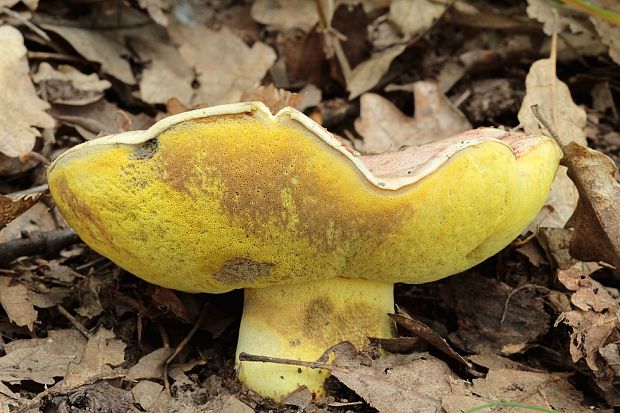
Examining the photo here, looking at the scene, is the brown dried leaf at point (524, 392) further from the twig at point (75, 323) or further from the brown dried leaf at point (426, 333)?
the twig at point (75, 323)

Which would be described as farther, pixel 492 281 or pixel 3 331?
pixel 492 281

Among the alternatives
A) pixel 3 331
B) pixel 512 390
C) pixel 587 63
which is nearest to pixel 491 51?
pixel 587 63

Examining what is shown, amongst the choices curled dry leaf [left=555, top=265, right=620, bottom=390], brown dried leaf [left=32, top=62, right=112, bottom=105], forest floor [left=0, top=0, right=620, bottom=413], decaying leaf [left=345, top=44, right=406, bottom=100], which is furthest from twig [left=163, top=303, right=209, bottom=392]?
decaying leaf [left=345, top=44, right=406, bottom=100]

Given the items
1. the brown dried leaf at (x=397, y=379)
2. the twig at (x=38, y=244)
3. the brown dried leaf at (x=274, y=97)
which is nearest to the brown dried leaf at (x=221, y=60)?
the brown dried leaf at (x=274, y=97)

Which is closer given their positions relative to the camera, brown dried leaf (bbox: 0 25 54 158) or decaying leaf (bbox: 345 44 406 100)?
brown dried leaf (bbox: 0 25 54 158)

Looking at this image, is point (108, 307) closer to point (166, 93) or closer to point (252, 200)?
point (252, 200)

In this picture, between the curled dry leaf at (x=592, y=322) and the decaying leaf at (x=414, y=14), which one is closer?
the curled dry leaf at (x=592, y=322)

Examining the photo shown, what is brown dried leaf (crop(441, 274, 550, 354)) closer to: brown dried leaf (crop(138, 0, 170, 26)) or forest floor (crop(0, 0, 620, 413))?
forest floor (crop(0, 0, 620, 413))
